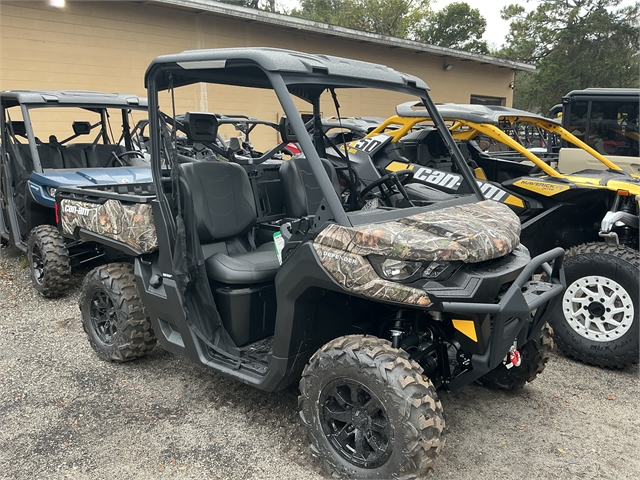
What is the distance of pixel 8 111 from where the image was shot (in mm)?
6484

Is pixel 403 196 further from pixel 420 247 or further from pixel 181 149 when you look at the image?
pixel 181 149

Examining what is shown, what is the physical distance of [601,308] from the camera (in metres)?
4.21

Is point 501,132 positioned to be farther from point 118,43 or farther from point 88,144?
Result: point 118,43

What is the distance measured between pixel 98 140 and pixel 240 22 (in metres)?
6.14

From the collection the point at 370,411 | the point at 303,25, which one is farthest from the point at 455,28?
the point at 370,411

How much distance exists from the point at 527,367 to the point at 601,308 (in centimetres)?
116

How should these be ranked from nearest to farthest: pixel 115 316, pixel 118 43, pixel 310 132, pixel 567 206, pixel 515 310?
pixel 515 310
pixel 310 132
pixel 115 316
pixel 567 206
pixel 118 43

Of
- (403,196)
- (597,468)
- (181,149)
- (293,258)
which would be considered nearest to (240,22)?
(181,149)

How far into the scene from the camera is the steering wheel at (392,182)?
11.5 feet

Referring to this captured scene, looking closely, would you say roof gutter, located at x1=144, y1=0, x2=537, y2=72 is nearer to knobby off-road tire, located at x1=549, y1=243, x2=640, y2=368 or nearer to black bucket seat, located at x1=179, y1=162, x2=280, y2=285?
black bucket seat, located at x1=179, y1=162, x2=280, y2=285

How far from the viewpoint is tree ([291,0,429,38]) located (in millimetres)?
35156

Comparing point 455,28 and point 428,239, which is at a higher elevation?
point 455,28

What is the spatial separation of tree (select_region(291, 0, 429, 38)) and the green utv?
1330 inches

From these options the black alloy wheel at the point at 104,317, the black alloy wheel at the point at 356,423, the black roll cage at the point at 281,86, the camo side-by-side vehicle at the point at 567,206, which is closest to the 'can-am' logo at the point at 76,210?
the black alloy wheel at the point at 104,317
